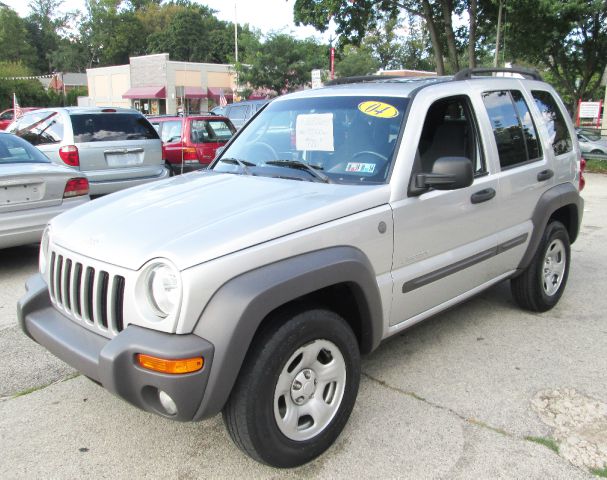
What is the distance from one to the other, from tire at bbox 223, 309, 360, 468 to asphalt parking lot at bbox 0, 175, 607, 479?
173mm

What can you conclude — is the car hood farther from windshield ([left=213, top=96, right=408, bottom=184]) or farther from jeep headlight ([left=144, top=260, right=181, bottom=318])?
windshield ([left=213, top=96, right=408, bottom=184])

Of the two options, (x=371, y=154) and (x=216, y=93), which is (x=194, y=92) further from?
(x=371, y=154)

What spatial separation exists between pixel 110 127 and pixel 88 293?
20.7ft

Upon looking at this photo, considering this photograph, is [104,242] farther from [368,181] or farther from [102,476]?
[368,181]

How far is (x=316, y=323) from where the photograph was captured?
2.56 metres

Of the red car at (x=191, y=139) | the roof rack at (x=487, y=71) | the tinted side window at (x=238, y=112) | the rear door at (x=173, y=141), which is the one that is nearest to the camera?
the roof rack at (x=487, y=71)

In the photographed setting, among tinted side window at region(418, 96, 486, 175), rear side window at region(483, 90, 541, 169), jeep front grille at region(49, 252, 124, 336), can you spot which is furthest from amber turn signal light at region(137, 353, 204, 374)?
rear side window at region(483, 90, 541, 169)

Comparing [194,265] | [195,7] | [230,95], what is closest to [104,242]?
[194,265]

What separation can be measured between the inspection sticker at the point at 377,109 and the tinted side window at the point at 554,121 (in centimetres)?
174

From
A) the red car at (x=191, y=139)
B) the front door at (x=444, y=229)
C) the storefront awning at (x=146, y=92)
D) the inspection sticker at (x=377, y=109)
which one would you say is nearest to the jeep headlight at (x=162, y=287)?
the front door at (x=444, y=229)

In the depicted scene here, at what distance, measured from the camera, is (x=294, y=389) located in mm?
2605

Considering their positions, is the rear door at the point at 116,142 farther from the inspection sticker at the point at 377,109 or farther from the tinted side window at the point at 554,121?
the tinted side window at the point at 554,121

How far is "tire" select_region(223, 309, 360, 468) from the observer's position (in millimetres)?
2387

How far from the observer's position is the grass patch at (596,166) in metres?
15.8
